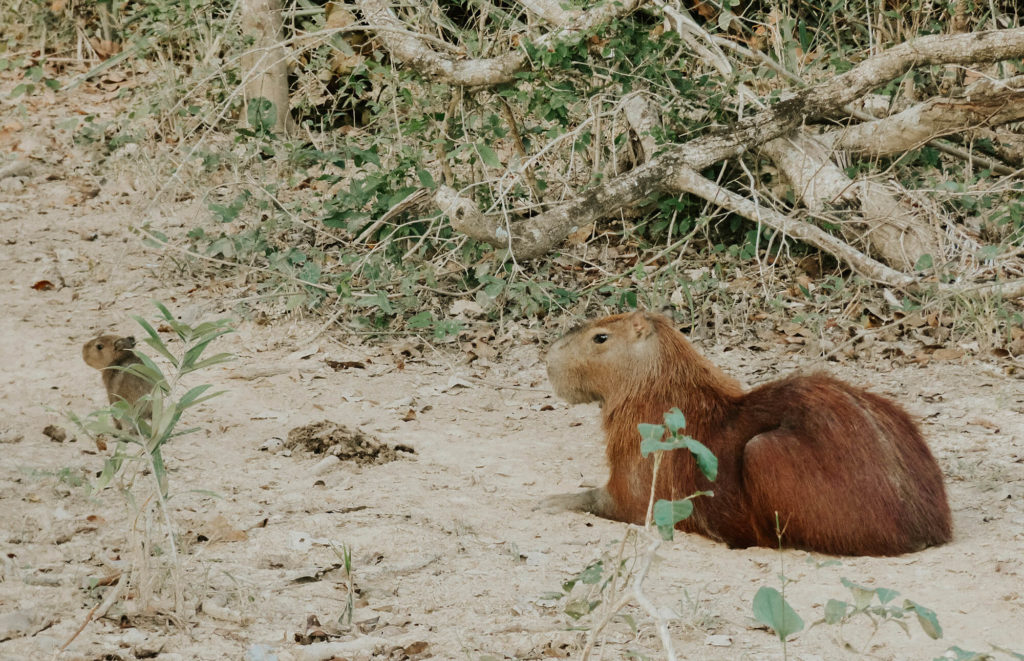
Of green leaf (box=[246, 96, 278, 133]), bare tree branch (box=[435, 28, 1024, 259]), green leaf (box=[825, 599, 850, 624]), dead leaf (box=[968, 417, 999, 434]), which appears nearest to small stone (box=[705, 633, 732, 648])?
green leaf (box=[825, 599, 850, 624])

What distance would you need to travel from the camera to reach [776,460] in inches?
166

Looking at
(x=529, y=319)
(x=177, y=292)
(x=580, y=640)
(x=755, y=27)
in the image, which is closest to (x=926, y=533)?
(x=580, y=640)

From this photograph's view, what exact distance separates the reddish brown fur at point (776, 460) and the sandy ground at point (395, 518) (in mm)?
105

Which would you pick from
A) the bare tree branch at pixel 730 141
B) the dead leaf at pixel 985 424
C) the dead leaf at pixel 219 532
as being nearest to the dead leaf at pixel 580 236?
the bare tree branch at pixel 730 141

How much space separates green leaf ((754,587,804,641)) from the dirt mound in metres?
2.70

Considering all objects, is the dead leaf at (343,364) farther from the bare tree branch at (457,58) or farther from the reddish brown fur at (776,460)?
the reddish brown fur at (776,460)

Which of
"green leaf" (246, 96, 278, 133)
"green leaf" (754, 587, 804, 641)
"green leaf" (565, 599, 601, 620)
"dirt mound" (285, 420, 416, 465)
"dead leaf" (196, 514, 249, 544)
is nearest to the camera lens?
"green leaf" (754, 587, 804, 641)

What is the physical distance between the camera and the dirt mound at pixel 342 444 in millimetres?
5070

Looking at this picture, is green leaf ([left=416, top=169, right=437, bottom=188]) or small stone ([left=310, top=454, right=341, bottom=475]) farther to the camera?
green leaf ([left=416, top=169, right=437, bottom=188])

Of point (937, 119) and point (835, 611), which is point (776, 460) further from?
point (937, 119)

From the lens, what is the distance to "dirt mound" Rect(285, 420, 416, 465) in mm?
5070

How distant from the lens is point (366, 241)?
7.30m

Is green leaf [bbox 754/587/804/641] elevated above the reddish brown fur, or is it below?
below

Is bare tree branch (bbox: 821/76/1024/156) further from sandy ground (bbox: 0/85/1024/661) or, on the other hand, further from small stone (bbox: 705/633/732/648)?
small stone (bbox: 705/633/732/648)
